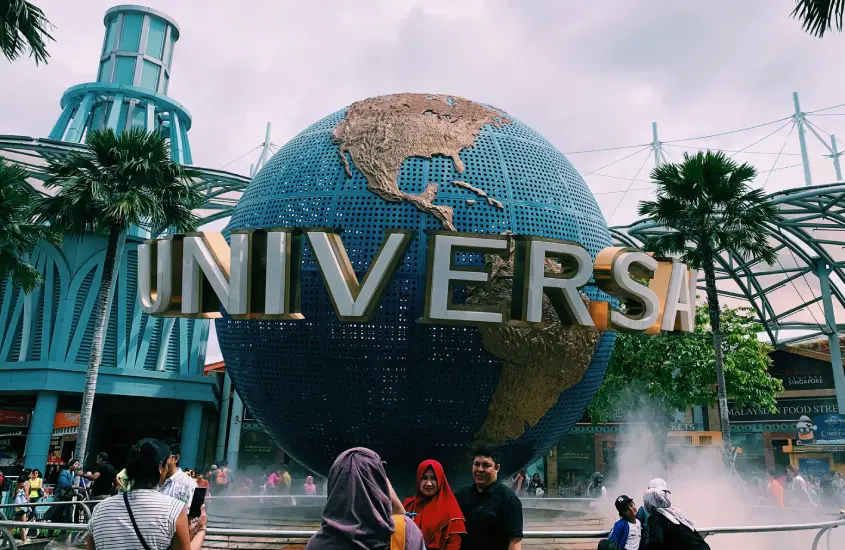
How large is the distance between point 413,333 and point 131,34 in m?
31.8

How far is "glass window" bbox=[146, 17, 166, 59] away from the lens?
33.3 metres

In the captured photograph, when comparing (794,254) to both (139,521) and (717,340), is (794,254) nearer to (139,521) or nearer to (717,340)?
(717,340)

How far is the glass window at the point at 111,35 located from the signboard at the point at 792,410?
37.5 metres

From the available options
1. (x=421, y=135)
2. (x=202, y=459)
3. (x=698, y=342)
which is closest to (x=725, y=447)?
(x=698, y=342)

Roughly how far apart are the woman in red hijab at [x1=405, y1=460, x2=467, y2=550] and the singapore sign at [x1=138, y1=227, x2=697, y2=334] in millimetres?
3312

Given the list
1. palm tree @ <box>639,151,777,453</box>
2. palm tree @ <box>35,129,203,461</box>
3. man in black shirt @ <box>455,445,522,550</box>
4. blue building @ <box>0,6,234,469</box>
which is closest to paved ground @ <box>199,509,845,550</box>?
man in black shirt @ <box>455,445,522,550</box>

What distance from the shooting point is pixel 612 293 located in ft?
26.5

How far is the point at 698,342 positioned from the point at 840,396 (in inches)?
481

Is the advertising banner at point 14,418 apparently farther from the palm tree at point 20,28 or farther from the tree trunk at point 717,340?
the tree trunk at point 717,340

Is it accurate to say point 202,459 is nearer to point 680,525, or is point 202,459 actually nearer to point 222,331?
point 222,331

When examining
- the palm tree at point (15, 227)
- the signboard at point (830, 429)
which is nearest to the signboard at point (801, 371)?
the signboard at point (830, 429)

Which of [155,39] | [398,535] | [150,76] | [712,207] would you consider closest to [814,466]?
[712,207]

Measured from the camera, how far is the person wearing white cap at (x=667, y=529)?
466 cm

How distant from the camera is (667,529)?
15.5 feet
